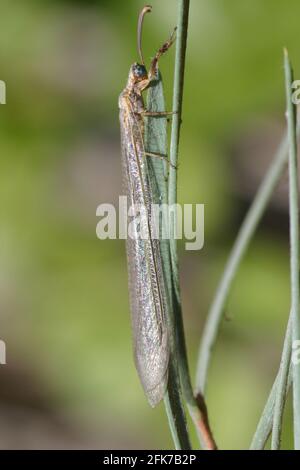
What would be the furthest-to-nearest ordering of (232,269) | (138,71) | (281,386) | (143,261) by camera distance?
1. (138,71)
2. (143,261)
3. (232,269)
4. (281,386)

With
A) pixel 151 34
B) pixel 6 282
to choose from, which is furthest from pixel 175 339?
pixel 6 282

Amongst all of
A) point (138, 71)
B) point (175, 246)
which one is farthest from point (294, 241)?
point (138, 71)

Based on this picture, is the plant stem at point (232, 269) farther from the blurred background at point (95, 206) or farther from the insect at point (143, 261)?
the blurred background at point (95, 206)

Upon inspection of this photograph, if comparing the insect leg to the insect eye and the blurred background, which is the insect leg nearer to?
the insect eye

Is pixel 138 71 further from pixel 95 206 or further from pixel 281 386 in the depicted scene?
pixel 95 206

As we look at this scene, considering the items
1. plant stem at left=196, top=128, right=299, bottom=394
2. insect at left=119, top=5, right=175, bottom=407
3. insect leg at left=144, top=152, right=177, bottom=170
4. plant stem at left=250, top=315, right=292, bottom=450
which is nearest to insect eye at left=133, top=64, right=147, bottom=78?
insect at left=119, top=5, right=175, bottom=407

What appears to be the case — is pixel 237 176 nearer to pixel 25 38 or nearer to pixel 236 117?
pixel 236 117

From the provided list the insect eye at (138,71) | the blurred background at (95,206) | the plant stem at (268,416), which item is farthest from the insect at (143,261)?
the blurred background at (95,206)
